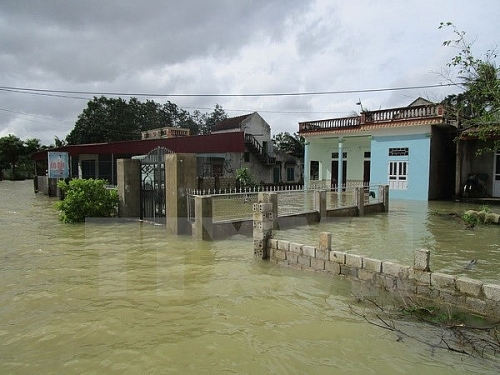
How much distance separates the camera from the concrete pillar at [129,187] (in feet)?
42.6

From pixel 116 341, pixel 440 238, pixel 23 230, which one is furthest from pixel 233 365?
pixel 23 230

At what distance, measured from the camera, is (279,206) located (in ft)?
39.4

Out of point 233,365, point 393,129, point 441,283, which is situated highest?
point 393,129

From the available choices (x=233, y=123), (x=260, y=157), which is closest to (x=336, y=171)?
(x=260, y=157)

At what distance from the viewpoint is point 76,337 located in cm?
470

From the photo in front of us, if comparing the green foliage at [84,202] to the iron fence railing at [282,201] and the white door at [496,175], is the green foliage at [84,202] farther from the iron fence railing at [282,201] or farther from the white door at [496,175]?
the white door at [496,175]

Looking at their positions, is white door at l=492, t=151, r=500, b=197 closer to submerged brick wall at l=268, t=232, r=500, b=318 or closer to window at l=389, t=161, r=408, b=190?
window at l=389, t=161, r=408, b=190

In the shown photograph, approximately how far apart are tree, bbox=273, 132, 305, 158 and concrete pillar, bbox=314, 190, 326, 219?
25303 mm

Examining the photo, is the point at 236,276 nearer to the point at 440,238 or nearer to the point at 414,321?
the point at 414,321

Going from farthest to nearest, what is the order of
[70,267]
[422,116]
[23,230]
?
1. [422,116]
2. [23,230]
3. [70,267]

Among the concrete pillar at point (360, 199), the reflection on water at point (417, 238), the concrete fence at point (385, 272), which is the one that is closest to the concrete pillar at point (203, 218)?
the concrete fence at point (385, 272)

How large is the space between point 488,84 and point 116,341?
12.1 m

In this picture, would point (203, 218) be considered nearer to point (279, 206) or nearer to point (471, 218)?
point (279, 206)

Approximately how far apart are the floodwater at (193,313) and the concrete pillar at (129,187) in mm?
2978
